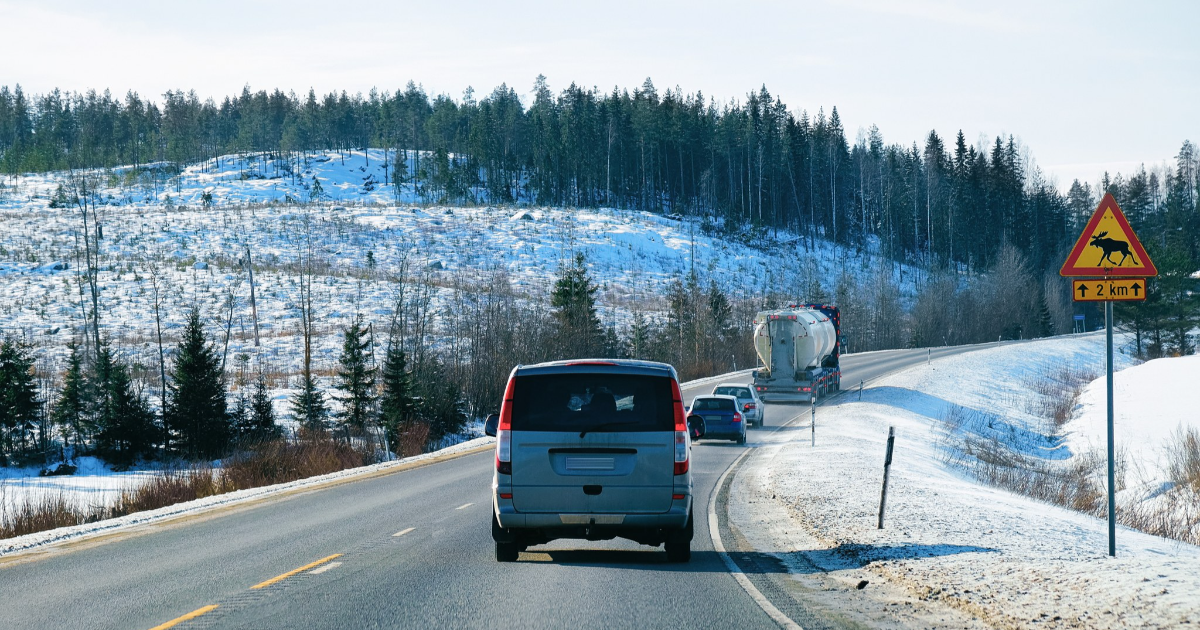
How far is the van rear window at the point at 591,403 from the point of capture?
924 centimetres

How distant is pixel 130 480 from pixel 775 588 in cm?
2982

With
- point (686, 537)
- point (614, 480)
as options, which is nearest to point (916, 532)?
point (686, 537)

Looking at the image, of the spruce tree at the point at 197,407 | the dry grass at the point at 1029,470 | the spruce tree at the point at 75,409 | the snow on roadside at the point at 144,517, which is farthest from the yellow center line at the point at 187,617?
the spruce tree at the point at 75,409

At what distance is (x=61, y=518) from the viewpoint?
17.1 metres

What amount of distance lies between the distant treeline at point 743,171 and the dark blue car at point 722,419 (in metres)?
88.9

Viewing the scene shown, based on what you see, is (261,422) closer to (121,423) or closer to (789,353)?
(121,423)

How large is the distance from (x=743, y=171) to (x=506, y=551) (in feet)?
395

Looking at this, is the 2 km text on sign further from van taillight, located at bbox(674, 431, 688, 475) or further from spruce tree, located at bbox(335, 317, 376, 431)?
spruce tree, located at bbox(335, 317, 376, 431)

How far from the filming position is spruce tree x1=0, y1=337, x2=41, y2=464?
37.2 meters

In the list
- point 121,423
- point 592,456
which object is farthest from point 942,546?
point 121,423

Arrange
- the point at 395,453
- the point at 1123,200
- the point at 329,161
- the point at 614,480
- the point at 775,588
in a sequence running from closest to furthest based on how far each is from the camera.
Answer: the point at 775,588
the point at 614,480
the point at 395,453
the point at 1123,200
the point at 329,161

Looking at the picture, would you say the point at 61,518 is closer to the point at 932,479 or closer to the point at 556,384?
the point at 556,384

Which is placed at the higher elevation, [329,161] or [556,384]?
[329,161]

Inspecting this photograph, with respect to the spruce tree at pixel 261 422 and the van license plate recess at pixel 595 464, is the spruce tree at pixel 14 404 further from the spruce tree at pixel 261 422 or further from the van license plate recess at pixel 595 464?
the van license plate recess at pixel 595 464
